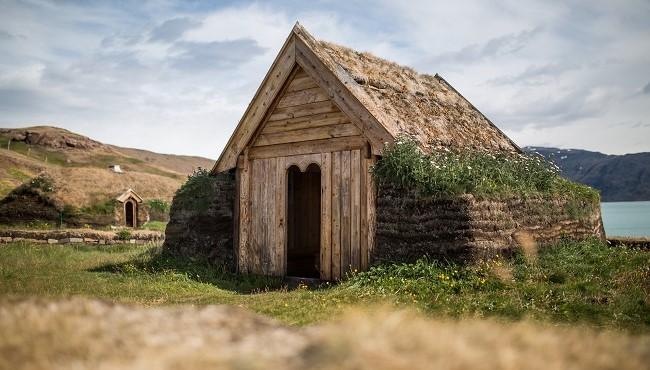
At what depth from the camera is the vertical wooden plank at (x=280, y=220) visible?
47.0 ft

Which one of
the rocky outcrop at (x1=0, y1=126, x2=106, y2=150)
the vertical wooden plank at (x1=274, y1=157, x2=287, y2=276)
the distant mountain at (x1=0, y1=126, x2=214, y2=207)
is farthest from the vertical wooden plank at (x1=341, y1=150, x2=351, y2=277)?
the rocky outcrop at (x1=0, y1=126, x2=106, y2=150)

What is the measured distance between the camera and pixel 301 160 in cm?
1410

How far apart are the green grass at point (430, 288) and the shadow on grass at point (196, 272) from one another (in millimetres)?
25

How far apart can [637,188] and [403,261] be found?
203m

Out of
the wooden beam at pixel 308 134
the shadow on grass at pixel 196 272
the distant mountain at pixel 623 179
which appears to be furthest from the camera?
the distant mountain at pixel 623 179

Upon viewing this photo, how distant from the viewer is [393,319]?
2383 mm

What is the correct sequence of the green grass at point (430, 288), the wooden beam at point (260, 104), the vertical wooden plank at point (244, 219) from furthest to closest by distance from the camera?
the vertical wooden plank at point (244, 219) < the wooden beam at point (260, 104) < the green grass at point (430, 288)

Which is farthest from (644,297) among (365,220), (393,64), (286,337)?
(393,64)

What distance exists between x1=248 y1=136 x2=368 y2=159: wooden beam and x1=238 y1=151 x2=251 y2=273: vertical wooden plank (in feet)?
1.49

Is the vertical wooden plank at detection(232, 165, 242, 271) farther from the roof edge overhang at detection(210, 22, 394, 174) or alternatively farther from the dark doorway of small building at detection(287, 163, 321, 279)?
the dark doorway of small building at detection(287, 163, 321, 279)

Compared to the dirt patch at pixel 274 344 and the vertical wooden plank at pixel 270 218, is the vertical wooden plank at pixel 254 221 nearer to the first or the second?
the vertical wooden plank at pixel 270 218

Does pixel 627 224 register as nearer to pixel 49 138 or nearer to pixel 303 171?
pixel 303 171

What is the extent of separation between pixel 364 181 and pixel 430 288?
333 centimetres

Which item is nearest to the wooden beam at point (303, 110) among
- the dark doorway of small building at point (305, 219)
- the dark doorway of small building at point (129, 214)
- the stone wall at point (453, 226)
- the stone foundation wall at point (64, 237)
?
the stone wall at point (453, 226)
